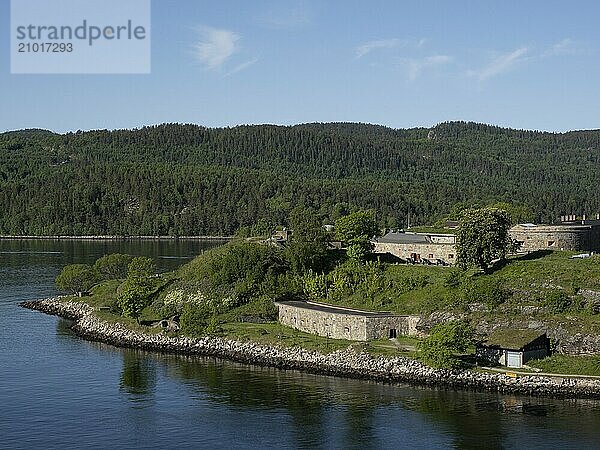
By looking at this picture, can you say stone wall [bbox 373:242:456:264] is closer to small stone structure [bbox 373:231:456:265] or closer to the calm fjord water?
small stone structure [bbox 373:231:456:265]

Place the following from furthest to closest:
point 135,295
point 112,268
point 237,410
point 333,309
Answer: point 112,268, point 135,295, point 333,309, point 237,410

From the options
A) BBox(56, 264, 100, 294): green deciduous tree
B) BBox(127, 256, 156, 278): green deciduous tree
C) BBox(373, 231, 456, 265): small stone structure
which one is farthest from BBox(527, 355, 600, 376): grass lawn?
BBox(56, 264, 100, 294): green deciduous tree

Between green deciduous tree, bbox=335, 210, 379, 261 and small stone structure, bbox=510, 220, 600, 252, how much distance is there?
13353 millimetres

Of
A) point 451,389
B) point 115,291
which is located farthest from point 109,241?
point 451,389

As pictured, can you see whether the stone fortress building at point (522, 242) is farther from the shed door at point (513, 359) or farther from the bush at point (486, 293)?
the shed door at point (513, 359)

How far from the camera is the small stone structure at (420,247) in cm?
7631

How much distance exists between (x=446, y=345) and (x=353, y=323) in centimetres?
974

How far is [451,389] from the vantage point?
2084 inches

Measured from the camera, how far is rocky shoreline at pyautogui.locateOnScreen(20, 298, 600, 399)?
5159cm

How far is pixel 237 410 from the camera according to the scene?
1956 inches

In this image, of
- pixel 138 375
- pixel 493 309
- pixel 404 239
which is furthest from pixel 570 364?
pixel 138 375

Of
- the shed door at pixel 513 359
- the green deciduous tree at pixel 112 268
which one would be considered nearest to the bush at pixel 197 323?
the shed door at pixel 513 359

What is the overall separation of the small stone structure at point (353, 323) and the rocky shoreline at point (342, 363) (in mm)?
3443

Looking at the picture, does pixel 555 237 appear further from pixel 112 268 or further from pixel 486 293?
pixel 112 268
